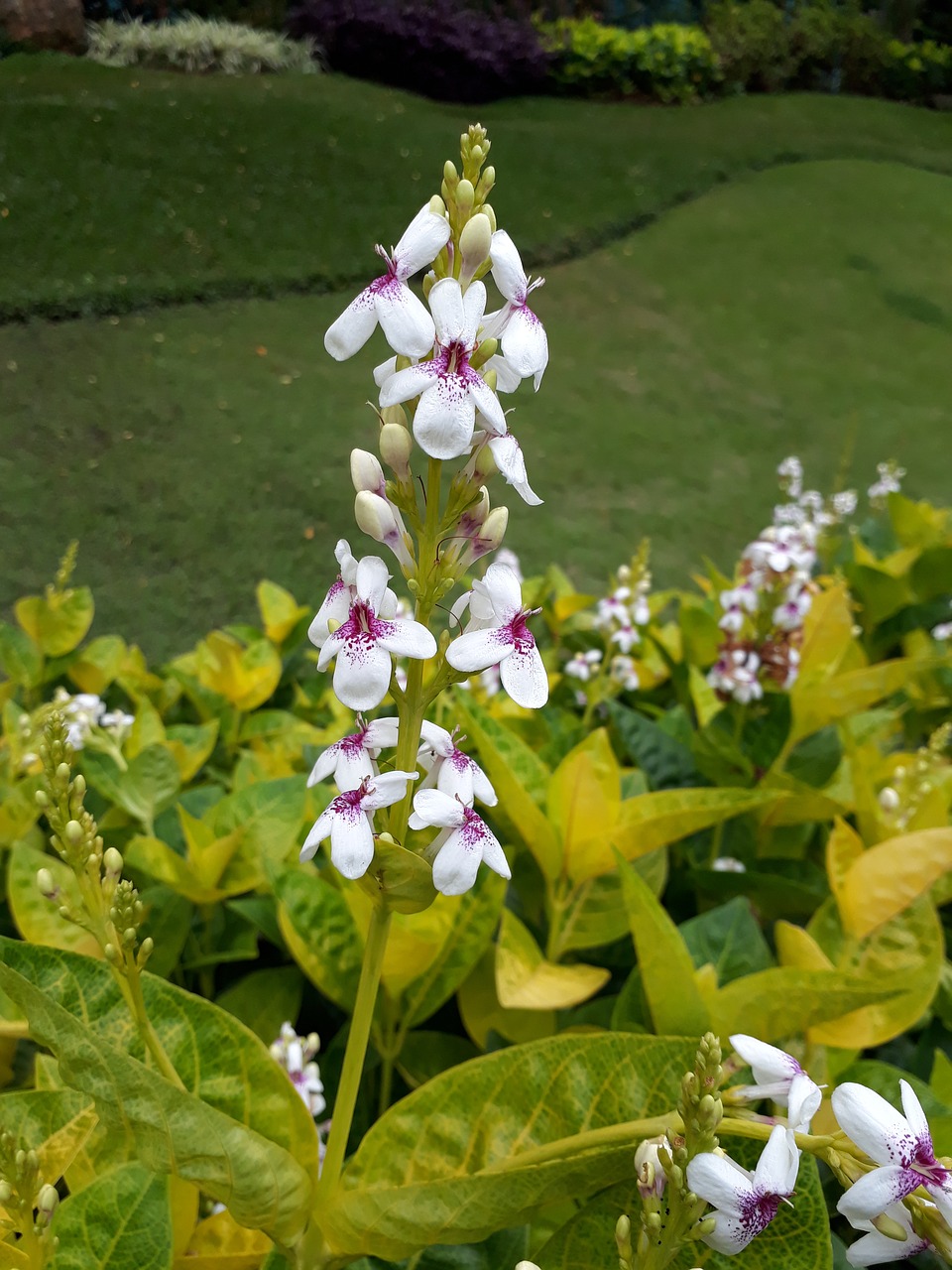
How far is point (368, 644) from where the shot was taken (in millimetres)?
676

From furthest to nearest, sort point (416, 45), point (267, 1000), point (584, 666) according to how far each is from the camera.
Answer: point (416, 45), point (584, 666), point (267, 1000)

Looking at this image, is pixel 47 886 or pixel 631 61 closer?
pixel 47 886

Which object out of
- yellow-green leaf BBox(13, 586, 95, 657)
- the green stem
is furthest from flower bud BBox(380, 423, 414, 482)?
yellow-green leaf BBox(13, 586, 95, 657)

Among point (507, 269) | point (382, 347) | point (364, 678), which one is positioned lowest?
point (382, 347)

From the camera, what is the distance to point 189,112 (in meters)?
9.61

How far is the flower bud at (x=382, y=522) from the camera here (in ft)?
2.38

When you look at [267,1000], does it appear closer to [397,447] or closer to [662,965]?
[662,965]

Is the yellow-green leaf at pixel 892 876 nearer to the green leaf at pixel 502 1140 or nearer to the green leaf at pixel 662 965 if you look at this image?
the green leaf at pixel 662 965

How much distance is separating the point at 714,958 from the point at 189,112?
10537 mm

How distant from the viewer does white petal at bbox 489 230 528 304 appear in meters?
0.73

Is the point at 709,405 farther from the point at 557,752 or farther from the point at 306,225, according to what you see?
the point at 557,752

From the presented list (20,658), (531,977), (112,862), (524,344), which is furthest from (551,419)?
(112,862)

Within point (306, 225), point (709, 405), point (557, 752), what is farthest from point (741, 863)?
point (306, 225)

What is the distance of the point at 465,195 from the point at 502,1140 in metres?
0.73
